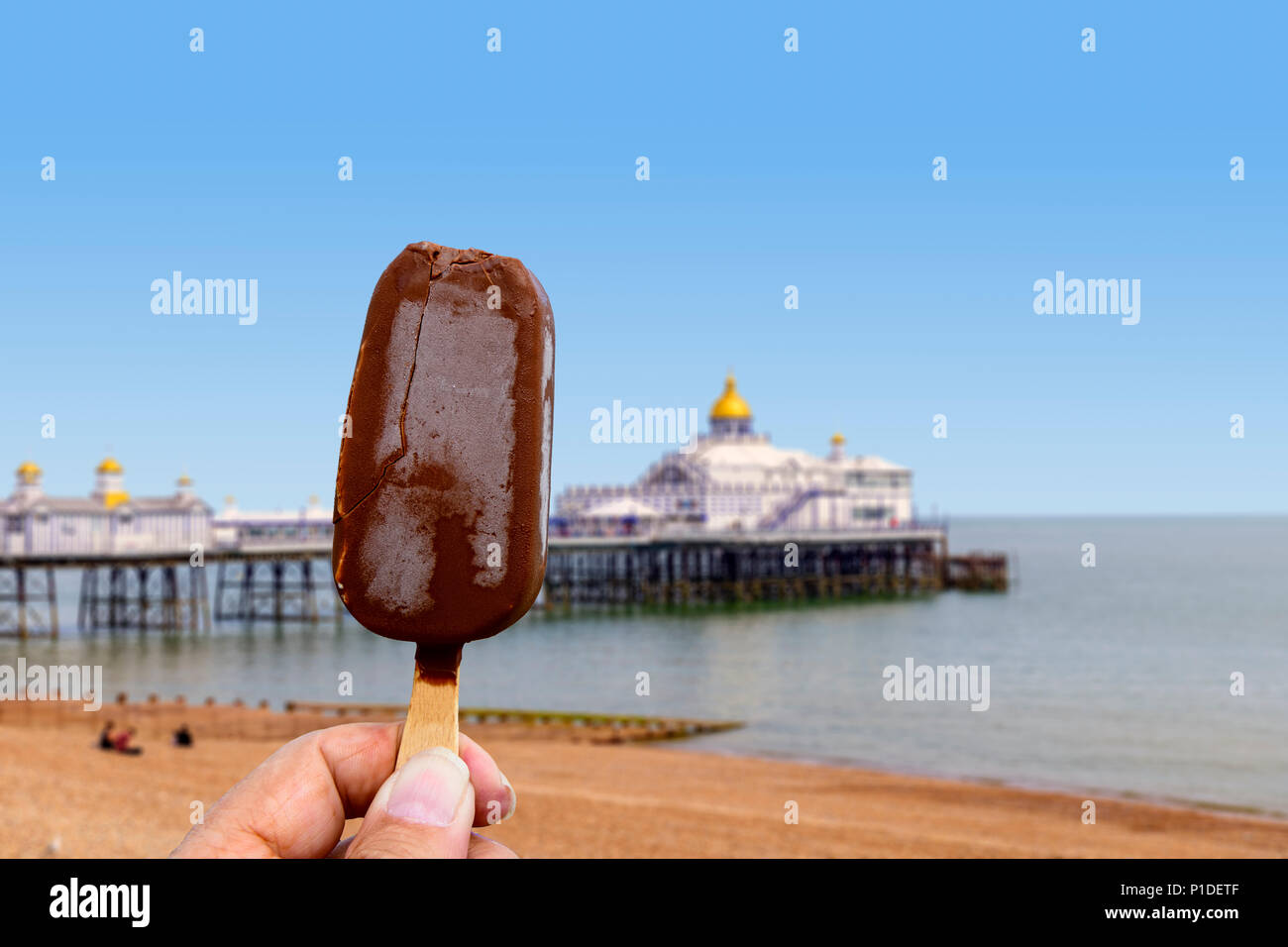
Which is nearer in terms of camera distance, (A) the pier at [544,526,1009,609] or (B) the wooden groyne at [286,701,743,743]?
(B) the wooden groyne at [286,701,743,743]

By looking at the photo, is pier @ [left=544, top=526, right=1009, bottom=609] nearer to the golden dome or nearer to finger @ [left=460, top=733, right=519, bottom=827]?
the golden dome

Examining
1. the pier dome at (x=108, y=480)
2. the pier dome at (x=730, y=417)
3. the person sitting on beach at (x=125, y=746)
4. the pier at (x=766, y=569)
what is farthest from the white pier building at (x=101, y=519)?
the pier dome at (x=730, y=417)

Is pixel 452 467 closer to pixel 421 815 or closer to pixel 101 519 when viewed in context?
pixel 421 815

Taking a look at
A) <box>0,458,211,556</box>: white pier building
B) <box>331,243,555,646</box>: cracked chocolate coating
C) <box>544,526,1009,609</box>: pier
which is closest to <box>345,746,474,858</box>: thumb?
<box>331,243,555,646</box>: cracked chocolate coating

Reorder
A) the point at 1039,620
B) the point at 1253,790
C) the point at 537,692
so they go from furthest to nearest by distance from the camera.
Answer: the point at 1039,620
the point at 537,692
the point at 1253,790

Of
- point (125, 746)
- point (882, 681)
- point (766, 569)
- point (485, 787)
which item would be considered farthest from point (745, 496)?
point (485, 787)
